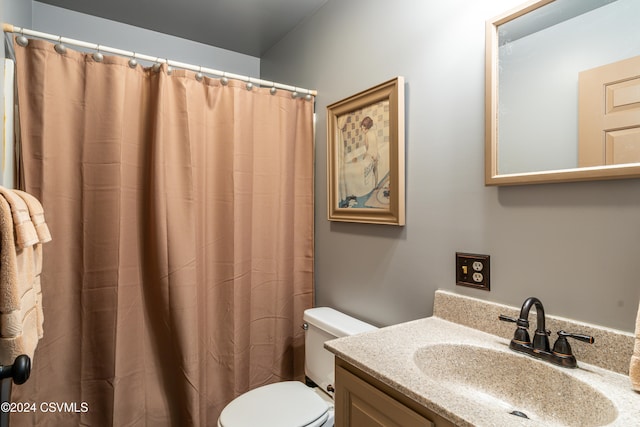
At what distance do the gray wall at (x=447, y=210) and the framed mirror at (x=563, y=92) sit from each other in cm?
5

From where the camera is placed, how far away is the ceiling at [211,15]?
1.88 metres

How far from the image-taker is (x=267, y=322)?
6.16 feet

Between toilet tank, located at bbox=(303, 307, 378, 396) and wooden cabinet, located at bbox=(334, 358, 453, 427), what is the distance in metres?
0.46

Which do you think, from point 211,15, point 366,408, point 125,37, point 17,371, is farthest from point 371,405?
point 125,37

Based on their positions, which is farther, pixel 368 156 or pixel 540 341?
pixel 368 156

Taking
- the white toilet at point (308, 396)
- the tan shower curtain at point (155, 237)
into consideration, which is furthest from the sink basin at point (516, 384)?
the tan shower curtain at point (155, 237)

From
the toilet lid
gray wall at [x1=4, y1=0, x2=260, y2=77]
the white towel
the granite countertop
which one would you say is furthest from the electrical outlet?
gray wall at [x1=4, y1=0, x2=260, y2=77]

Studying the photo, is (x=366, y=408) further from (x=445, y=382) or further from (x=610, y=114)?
(x=610, y=114)

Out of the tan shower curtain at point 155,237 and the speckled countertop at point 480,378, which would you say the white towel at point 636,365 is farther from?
the tan shower curtain at point 155,237

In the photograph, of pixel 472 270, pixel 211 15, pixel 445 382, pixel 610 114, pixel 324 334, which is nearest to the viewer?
pixel 610 114

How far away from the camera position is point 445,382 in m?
1.00

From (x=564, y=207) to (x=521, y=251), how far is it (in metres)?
0.18

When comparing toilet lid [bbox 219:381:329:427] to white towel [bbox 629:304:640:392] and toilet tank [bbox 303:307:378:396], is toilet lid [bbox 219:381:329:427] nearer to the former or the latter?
toilet tank [bbox 303:307:378:396]

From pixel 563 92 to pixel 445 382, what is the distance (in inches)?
35.8
